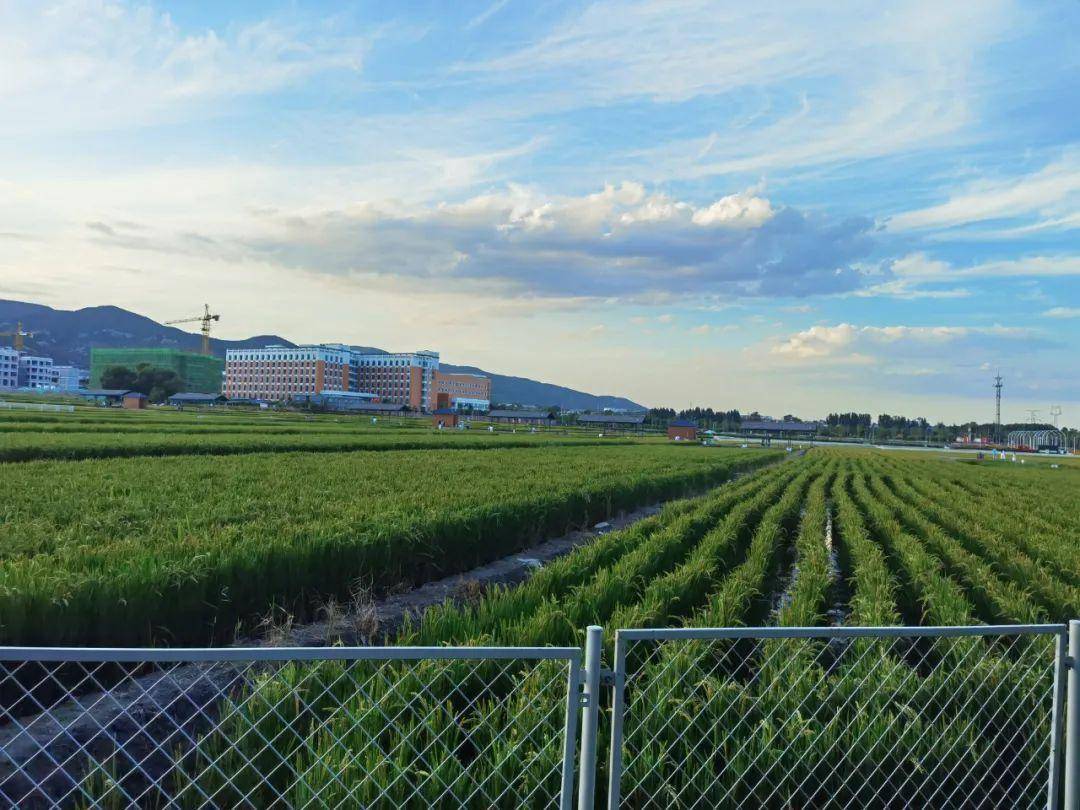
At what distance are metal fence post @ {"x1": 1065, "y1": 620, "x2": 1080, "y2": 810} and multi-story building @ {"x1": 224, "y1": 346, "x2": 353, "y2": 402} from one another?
15817 centimetres

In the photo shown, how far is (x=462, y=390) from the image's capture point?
182375 millimetres

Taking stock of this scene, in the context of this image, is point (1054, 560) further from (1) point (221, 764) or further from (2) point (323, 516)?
(1) point (221, 764)

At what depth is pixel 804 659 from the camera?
5.79 meters

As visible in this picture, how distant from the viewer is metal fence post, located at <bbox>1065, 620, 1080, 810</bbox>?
11.6 feet

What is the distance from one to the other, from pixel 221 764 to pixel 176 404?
109 meters

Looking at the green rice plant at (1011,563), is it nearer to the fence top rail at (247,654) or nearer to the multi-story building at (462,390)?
the fence top rail at (247,654)

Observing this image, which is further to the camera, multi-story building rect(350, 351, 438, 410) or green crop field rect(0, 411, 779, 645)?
multi-story building rect(350, 351, 438, 410)

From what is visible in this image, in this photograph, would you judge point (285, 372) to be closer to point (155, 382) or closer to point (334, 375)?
point (334, 375)

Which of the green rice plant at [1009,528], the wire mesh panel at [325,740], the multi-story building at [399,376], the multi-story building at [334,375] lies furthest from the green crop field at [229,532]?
the multi-story building at [399,376]

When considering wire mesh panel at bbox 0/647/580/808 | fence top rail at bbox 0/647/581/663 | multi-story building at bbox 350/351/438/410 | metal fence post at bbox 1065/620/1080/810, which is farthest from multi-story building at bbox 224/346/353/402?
metal fence post at bbox 1065/620/1080/810

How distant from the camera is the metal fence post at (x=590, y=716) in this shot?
283 cm

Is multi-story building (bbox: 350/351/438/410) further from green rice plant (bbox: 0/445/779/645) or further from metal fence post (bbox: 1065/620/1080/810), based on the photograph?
metal fence post (bbox: 1065/620/1080/810)

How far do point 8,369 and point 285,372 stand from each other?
68982 millimetres

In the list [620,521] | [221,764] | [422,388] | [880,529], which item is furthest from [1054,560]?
[422,388]
